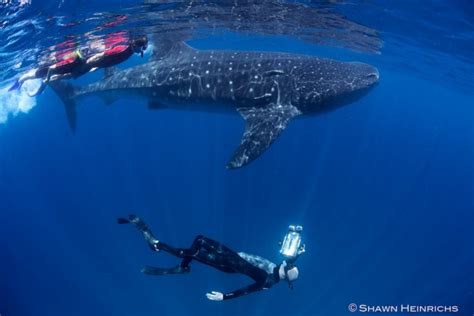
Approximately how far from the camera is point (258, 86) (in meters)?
10.8

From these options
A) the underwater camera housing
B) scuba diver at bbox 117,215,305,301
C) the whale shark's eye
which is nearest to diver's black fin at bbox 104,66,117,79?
scuba diver at bbox 117,215,305,301

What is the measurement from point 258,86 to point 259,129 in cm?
165

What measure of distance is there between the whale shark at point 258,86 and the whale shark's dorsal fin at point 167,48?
3.62ft

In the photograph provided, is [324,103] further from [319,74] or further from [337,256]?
[337,256]

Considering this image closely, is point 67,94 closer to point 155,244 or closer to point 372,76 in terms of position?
point 155,244

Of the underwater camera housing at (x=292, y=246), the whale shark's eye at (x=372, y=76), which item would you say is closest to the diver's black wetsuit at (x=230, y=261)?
the underwater camera housing at (x=292, y=246)

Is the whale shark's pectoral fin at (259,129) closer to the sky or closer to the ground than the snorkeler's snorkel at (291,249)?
closer to the sky

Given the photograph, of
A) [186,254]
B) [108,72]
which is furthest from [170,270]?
[108,72]

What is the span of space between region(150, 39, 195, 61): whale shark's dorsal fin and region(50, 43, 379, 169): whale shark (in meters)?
1.10

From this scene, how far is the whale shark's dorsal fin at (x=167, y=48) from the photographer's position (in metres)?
13.6

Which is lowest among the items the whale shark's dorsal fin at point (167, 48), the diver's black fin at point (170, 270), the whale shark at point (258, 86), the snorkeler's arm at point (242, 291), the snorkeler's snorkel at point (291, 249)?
the diver's black fin at point (170, 270)

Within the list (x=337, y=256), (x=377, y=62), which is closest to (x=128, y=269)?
(x=337, y=256)

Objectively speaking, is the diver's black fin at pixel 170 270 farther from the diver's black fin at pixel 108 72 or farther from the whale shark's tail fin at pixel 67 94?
the whale shark's tail fin at pixel 67 94

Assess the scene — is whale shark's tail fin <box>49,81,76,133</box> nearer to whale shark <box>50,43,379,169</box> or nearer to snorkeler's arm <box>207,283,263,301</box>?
whale shark <box>50,43,379,169</box>
